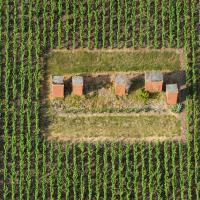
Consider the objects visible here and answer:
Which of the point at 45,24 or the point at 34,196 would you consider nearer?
the point at 34,196

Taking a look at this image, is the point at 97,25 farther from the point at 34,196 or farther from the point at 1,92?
the point at 34,196

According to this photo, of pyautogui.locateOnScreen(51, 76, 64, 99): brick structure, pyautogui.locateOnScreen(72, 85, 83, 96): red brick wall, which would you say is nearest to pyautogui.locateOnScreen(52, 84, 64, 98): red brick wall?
pyautogui.locateOnScreen(51, 76, 64, 99): brick structure

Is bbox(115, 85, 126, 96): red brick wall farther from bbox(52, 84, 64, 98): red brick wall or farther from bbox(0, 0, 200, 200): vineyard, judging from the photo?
bbox(52, 84, 64, 98): red brick wall

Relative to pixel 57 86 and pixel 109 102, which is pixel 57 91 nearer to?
pixel 57 86

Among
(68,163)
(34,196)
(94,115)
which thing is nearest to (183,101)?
(94,115)

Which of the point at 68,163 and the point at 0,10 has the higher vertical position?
the point at 0,10

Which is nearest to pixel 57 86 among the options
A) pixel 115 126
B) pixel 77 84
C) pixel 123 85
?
pixel 77 84
